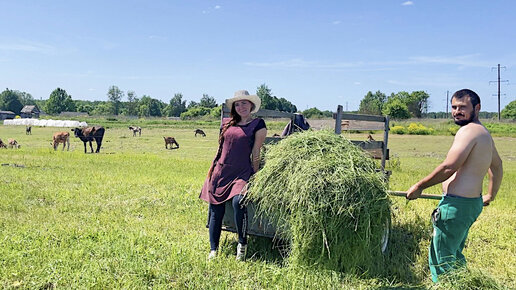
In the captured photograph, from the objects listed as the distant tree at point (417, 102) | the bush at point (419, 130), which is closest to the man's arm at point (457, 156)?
the bush at point (419, 130)

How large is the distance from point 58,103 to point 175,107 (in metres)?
34.7

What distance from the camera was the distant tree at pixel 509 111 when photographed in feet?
316

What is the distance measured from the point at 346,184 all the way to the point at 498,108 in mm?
76965

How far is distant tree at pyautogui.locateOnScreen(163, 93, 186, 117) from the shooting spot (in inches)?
5054

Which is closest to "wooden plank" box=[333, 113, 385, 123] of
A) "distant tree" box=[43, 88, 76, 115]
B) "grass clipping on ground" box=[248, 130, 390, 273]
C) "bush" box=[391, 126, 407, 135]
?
"grass clipping on ground" box=[248, 130, 390, 273]

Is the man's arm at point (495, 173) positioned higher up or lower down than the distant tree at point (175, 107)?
lower down

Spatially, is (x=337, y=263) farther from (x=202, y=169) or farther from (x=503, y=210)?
(x=202, y=169)

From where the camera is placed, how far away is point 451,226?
10.7 feet

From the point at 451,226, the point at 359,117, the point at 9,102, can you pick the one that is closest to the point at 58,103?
the point at 9,102

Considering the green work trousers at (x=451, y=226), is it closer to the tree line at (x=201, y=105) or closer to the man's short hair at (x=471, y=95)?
the man's short hair at (x=471, y=95)

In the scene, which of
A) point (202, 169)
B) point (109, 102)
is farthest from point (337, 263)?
point (109, 102)

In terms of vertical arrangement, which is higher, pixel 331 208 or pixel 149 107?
pixel 149 107

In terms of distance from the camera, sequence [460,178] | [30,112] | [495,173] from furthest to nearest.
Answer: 1. [30,112]
2. [495,173]
3. [460,178]

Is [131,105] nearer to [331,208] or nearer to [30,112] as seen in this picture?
[30,112]
